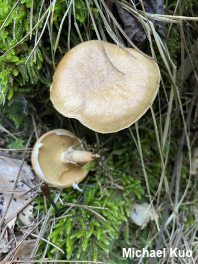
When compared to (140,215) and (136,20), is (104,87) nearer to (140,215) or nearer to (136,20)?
(136,20)

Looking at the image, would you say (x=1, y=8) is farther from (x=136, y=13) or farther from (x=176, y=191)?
(x=176, y=191)

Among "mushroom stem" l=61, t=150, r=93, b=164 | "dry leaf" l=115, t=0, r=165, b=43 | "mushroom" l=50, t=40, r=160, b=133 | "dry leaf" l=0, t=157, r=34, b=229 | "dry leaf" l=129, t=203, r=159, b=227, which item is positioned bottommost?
"dry leaf" l=129, t=203, r=159, b=227

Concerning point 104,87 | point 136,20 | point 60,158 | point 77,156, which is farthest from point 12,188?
point 136,20

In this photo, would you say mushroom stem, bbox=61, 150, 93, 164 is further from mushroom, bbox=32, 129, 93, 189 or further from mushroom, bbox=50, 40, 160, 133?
mushroom, bbox=50, 40, 160, 133

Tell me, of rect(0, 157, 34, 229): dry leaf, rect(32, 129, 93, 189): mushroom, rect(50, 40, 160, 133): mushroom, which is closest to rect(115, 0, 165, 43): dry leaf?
rect(50, 40, 160, 133): mushroom

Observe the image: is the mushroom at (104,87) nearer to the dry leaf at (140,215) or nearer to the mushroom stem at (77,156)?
the mushroom stem at (77,156)

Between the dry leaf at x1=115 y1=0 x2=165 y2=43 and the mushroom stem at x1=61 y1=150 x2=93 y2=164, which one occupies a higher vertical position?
the dry leaf at x1=115 y1=0 x2=165 y2=43

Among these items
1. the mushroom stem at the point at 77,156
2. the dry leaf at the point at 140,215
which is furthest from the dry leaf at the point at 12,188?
the dry leaf at the point at 140,215

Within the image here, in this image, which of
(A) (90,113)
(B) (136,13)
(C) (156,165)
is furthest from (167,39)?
(C) (156,165)

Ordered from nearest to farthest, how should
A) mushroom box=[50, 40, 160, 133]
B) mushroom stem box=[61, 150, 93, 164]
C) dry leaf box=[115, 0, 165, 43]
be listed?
mushroom box=[50, 40, 160, 133] < dry leaf box=[115, 0, 165, 43] < mushroom stem box=[61, 150, 93, 164]
